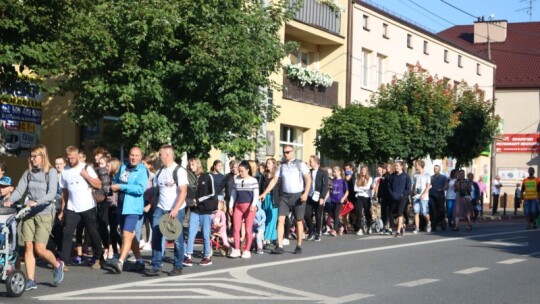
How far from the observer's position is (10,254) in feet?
38.2

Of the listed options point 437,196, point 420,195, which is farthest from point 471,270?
point 437,196

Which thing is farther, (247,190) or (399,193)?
(399,193)

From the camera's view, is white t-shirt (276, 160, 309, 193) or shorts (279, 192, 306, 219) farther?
white t-shirt (276, 160, 309, 193)

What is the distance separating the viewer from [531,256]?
18234mm

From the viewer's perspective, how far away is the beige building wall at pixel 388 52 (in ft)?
127

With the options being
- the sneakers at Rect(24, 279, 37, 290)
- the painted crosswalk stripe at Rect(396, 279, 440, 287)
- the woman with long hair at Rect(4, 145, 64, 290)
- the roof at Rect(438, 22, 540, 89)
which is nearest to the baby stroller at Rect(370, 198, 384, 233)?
the painted crosswalk stripe at Rect(396, 279, 440, 287)

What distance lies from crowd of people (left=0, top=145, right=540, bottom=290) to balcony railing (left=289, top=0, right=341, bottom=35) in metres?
10.0

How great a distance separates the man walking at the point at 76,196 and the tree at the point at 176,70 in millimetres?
4223

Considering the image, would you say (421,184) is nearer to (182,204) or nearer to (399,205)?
(399,205)

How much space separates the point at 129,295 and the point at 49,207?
4.97 feet

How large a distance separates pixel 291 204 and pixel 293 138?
17.5 meters

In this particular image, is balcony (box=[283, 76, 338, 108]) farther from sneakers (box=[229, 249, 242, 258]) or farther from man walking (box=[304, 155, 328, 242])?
sneakers (box=[229, 249, 242, 258])

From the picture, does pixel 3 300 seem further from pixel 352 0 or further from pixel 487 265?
pixel 352 0

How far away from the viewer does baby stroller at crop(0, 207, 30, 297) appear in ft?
37.1
